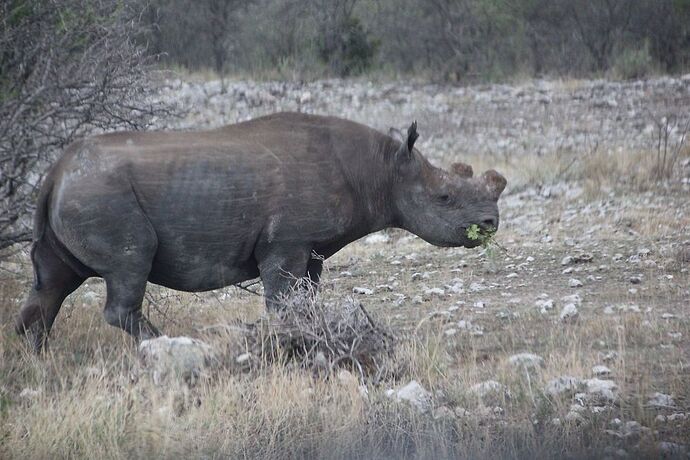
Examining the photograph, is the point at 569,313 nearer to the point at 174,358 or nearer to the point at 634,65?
the point at 174,358

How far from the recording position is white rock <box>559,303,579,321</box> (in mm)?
8797

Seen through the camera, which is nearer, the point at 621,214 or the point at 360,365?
the point at 360,365

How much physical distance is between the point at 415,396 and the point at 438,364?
2.27ft

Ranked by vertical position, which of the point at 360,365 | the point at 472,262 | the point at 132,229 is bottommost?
the point at 472,262

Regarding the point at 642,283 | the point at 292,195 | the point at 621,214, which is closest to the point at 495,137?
the point at 621,214

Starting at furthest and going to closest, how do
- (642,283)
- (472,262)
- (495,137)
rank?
(495,137), (472,262), (642,283)

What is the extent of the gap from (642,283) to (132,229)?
15.8 ft

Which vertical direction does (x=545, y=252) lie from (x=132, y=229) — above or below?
below

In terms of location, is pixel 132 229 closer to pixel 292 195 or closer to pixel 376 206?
pixel 292 195

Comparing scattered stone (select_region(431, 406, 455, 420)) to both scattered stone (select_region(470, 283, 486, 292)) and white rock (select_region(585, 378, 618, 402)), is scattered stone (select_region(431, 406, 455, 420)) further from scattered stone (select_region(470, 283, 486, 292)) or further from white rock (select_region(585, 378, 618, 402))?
scattered stone (select_region(470, 283, 486, 292))

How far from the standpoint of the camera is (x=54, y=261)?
796cm

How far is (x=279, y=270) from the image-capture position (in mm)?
7918

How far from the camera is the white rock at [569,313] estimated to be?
880cm

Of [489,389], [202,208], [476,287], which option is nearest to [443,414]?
[489,389]
